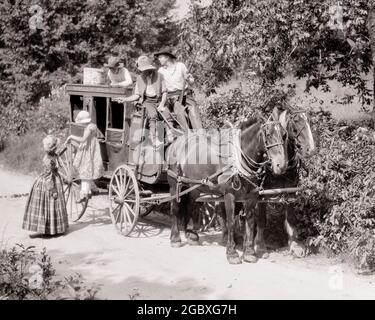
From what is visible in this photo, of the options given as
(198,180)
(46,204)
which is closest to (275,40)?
(198,180)

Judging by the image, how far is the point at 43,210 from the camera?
360 inches

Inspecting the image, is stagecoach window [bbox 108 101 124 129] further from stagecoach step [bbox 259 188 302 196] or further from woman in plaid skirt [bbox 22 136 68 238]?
stagecoach step [bbox 259 188 302 196]

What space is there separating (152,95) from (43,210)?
101 inches

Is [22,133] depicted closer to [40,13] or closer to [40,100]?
[40,100]

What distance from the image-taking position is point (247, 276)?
700cm

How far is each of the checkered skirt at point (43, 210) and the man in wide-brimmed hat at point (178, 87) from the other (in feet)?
7.61

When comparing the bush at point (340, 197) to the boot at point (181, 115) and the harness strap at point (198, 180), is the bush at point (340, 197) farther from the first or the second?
the boot at point (181, 115)

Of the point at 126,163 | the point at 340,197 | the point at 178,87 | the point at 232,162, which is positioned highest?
the point at 178,87

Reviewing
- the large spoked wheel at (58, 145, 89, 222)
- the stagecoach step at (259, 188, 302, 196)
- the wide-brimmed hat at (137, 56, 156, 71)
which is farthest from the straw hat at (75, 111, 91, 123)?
the stagecoach step at (259, 188, 302, 196)

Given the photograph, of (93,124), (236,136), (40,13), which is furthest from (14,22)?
(236,136)

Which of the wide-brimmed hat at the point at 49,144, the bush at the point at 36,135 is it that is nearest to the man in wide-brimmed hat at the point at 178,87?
the wide-brimmed hat at the point at 49,144

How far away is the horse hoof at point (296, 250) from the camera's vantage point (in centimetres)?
797

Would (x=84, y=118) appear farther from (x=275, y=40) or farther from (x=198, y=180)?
(x=275, y=40)

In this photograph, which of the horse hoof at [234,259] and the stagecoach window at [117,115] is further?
the stagecoach window at [117,115]
